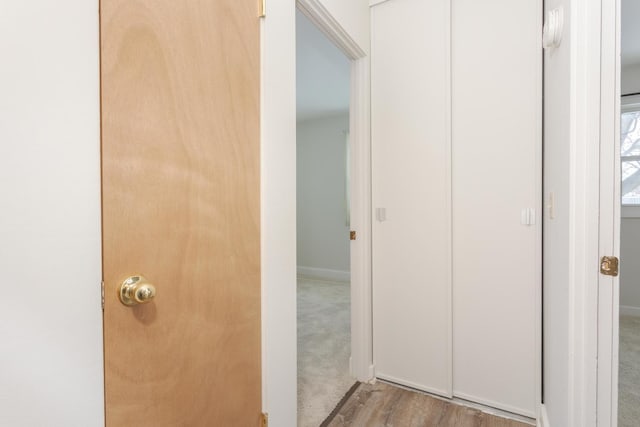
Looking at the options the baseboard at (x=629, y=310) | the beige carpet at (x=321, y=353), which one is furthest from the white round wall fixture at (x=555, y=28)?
the baseboard at (x=629, y=310)

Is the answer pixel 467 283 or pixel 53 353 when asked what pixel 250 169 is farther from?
pixel 467 283

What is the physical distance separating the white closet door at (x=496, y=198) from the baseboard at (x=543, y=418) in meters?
0.06

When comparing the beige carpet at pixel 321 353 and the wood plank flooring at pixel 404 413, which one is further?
the beige carpet at pixel 321 353

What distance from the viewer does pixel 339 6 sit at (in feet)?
5.86

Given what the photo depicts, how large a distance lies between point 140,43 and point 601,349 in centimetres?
160

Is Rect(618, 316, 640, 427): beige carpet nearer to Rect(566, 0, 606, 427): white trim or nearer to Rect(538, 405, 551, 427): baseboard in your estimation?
Rect(538, 405, 551, 427): baseboard

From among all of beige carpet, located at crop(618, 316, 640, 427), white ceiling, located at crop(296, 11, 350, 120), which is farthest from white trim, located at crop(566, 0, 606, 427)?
white ceiling, located at crop(296, 11, 350, 120)

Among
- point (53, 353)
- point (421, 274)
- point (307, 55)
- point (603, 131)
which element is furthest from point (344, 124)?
point (53, 353)

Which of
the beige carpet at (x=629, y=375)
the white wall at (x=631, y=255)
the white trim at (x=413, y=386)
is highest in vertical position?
the white wall at (x=631, y=255)

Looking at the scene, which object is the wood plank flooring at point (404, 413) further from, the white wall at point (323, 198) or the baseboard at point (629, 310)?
the white wall at point (323, 198)

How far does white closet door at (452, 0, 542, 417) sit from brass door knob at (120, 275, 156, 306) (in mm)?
1708

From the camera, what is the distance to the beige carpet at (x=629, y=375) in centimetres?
172

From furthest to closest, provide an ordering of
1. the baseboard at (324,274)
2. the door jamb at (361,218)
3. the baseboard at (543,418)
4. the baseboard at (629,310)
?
the baseboard at (324,274)
the baseboard at (629,310)
the door jamb at (361,218)
the baseboard at (543,418)

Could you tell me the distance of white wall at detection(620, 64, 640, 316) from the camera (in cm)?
305
